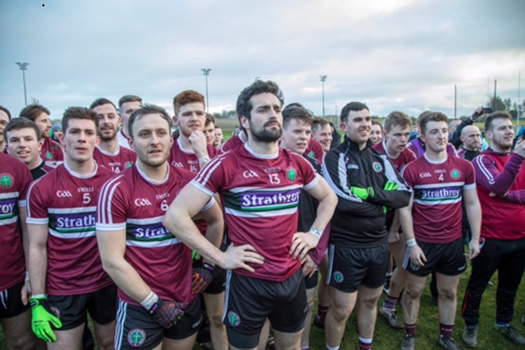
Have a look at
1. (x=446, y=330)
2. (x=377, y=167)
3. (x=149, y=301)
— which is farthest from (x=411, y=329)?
(x=149, y=301)

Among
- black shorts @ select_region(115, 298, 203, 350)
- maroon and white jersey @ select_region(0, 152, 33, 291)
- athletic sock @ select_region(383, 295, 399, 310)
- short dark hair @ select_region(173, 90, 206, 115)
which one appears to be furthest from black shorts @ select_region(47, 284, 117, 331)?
athletic sock @ select_region(383, 295, 399, 310)

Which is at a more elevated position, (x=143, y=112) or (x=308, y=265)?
(x=143, y=112)

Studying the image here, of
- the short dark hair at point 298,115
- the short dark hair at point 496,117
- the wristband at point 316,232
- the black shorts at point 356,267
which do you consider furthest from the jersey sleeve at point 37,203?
the short dark hair at point 496,117

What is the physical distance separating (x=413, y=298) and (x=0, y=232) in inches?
168

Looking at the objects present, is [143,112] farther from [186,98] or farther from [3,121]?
[3,121]

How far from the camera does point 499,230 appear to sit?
3.91 metres

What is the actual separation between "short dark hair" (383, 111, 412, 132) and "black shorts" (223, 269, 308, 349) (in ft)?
9.25

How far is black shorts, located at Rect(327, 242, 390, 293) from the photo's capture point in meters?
3.38

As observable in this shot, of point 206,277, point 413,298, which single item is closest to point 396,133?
point 413,298

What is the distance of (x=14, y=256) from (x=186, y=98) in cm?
225

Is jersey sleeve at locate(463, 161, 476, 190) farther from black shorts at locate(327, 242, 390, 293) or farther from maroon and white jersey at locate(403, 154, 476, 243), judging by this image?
black shorts at locate(327, 242, 390, 293)

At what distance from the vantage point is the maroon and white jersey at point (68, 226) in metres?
2.73

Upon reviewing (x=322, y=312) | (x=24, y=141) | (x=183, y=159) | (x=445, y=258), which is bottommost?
(x=322, y=312)

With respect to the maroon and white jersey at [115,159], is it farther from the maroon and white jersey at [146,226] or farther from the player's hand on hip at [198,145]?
the maroon and white jersey at [146,226]
